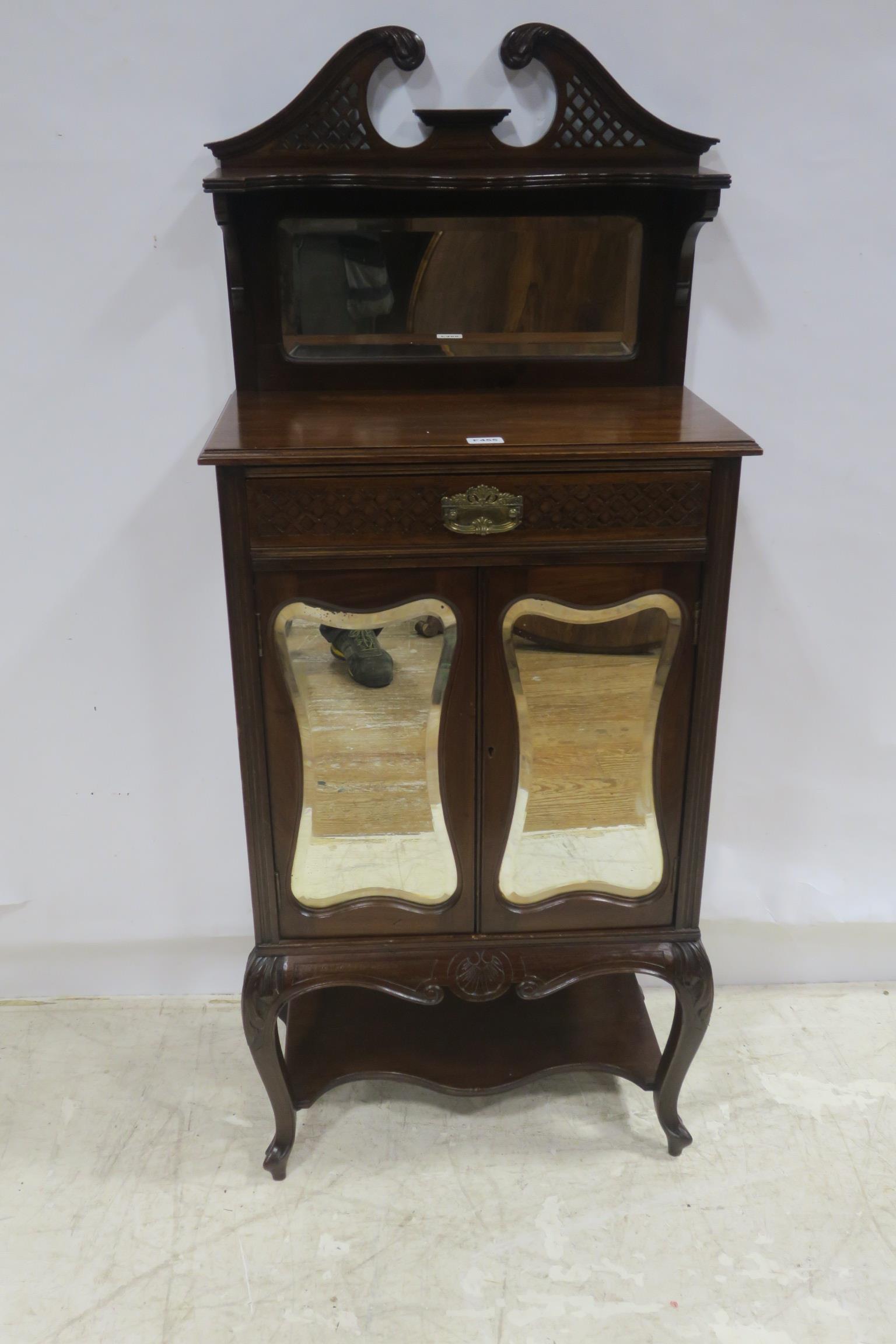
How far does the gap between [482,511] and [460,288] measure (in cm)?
51

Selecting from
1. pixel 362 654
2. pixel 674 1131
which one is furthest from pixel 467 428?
pixel 674 1131

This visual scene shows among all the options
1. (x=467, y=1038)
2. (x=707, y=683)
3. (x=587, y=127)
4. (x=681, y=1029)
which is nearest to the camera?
(x=707, y=683)

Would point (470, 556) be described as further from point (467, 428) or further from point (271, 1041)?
point (271, 1041)

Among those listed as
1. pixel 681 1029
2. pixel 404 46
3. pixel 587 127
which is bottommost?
pixel 681 1029

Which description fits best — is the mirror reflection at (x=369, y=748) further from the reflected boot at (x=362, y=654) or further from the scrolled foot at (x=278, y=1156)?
the scrolled foot at (x=278, y=1156)

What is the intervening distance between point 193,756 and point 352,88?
1.16m

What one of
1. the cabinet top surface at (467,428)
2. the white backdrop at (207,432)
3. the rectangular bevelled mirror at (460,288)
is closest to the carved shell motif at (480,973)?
the white backdrop at (207,432)

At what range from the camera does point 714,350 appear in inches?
68.8

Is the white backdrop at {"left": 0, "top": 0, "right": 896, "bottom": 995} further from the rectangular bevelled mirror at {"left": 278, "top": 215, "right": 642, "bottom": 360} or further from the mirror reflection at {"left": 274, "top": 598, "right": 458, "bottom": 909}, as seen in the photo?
the mirror reflection at {"left": 274, "top": 598, "right": 458, "bottom": 909}

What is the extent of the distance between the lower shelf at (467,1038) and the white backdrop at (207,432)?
32 centimetres

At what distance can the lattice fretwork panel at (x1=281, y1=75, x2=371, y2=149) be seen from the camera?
1.57 metres

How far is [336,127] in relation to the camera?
5.22ft

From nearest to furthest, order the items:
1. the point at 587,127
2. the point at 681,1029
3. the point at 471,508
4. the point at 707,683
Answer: the point at 471,508 → the point at 707,683 → the point at 587,127 → the point at 681,1029

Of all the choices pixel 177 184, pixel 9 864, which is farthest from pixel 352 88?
pixel 9 864
